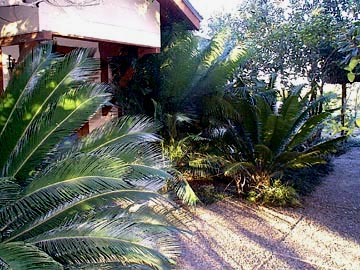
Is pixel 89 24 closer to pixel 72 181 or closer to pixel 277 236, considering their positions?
pixel 72 181

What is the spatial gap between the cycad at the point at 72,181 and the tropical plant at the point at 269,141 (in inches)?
147

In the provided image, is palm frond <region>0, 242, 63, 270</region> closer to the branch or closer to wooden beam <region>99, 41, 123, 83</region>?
the branch

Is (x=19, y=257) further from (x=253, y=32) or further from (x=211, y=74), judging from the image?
(x=253, y=32)

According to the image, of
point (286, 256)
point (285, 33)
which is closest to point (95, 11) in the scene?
point (286, 256)

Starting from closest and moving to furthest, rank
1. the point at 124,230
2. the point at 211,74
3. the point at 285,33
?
the point at 124,230 → the point at 211,74 → the point at 285,33

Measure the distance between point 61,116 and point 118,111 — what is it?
4.65m

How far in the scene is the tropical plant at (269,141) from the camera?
7348 millimetres

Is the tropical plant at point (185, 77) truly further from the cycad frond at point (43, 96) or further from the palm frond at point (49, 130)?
the palm frond at point (49, 130)

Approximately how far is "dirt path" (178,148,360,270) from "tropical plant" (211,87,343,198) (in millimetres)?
688

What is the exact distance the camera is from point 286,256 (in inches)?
195

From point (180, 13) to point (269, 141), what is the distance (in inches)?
A: 124

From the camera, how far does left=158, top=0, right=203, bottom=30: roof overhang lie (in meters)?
7.63

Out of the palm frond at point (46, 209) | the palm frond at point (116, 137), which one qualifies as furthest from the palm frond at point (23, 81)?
the palm frond at point (46, 209)

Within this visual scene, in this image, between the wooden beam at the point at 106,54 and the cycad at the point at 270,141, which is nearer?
the cycad at the point at 270,141
